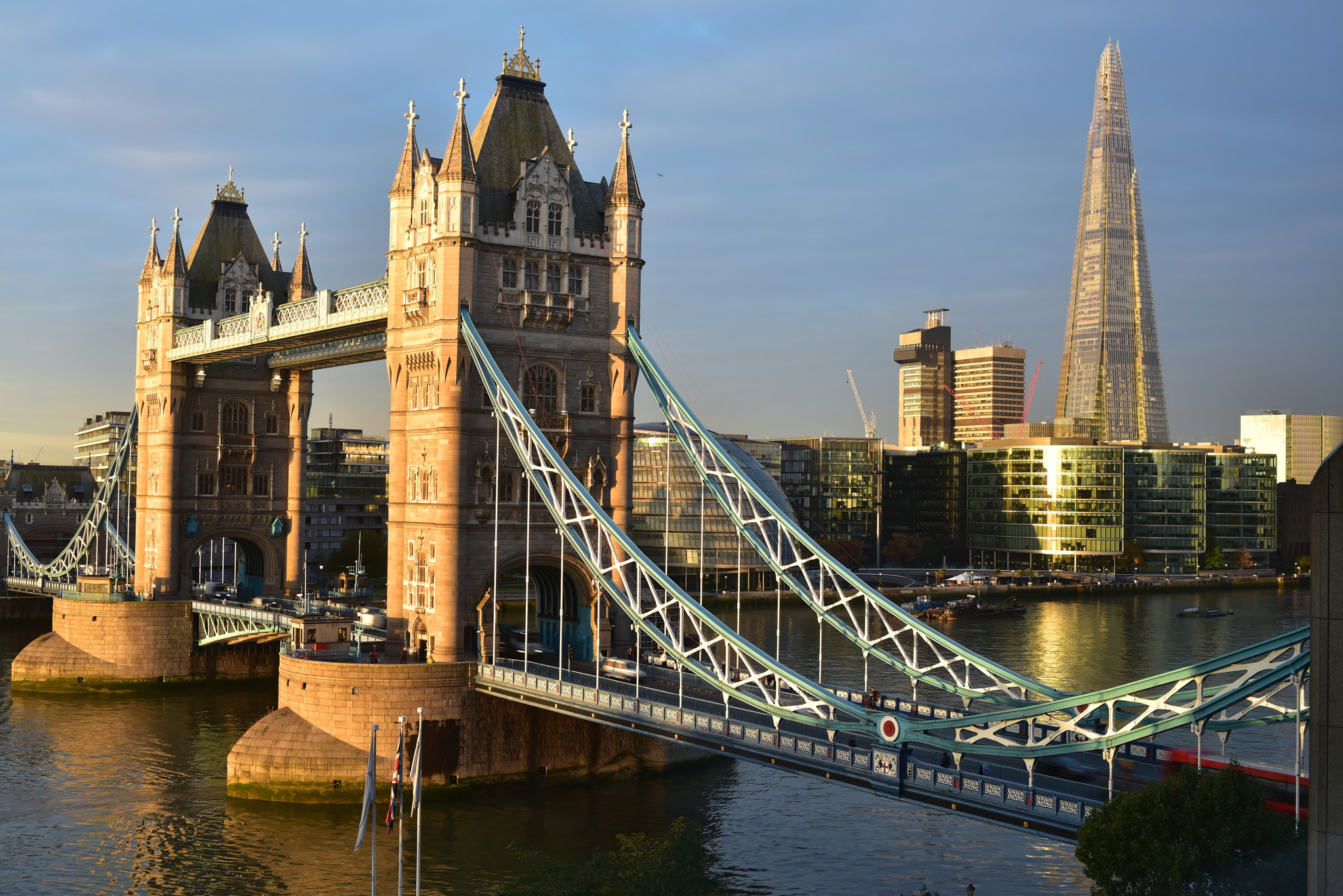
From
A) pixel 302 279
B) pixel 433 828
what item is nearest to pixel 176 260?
pixel 302 279

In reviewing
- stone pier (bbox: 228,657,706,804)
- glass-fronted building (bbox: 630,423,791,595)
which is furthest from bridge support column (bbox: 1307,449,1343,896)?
glass-fronted building (bbox: 630,423,791,595)

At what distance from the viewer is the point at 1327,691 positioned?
89.9 feet

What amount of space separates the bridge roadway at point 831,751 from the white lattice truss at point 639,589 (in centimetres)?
104

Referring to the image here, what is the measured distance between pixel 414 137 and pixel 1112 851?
2015 inches

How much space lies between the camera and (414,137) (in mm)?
69625

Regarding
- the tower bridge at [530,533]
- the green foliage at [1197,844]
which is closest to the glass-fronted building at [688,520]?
the tower bridge at [530,533]

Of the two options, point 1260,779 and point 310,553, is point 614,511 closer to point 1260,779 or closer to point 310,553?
point 1260,779

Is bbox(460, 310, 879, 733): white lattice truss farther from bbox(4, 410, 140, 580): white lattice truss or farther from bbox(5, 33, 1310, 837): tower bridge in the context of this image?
bbox(4, 410, 140, 580): white lattice truss

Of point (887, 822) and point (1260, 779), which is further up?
point (1260, 779)

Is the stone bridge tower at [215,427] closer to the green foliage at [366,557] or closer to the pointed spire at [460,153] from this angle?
the pointed spire at [460,153]

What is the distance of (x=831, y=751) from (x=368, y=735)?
2489cm

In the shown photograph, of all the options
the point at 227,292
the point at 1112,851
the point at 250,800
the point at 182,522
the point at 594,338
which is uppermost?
the point at 227,292

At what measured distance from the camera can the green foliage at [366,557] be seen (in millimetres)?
159125

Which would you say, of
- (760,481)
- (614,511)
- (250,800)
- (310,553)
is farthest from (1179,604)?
(250,800)
